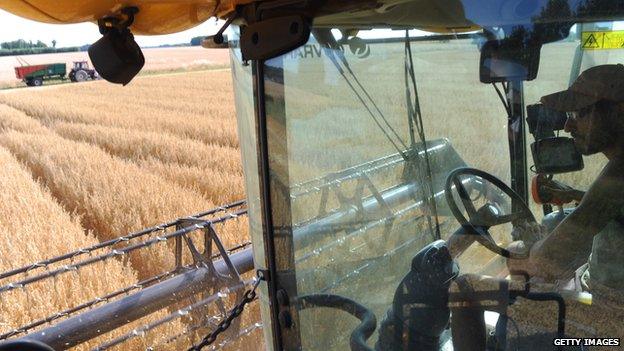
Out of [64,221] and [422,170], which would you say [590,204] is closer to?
[422,170]

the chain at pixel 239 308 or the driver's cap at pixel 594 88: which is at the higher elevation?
the driver's cap at pixel 594 88

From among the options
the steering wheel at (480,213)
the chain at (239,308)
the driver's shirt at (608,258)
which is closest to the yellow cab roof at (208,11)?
the steering wheel at (480,213)

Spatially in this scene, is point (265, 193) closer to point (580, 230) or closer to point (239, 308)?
point (239, 308)

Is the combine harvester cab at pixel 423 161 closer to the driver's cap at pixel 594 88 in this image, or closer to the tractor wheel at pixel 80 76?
the driver's cap at pixel 594 88

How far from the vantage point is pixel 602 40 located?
1199mm

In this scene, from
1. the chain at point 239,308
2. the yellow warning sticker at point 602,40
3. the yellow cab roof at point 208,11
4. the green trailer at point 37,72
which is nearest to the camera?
the yellow warning sticker at point 602,40

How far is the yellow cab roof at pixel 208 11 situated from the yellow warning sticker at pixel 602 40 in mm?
221

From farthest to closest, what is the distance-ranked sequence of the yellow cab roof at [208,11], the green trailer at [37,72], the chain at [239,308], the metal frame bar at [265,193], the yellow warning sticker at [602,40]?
the green trailer at [37,72], the chain at [239,308], the metal frame bar at [265,193], the yellow cab roof at [208,11], the yellow warning sticker at [602,40]

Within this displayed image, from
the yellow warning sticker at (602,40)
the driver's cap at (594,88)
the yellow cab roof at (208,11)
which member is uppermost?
the yellow cab roof at (208,11)

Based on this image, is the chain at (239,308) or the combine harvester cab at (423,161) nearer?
the combine harvester cab at (423,161)

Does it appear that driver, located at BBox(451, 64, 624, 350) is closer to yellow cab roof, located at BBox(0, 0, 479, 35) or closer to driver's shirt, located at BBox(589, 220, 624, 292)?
driver's shirt, located at BBox(589, 220, 624, 292)

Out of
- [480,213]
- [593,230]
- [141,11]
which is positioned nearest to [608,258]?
[593,230]

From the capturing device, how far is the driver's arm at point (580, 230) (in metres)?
1.21

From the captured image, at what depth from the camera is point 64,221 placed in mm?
6859
